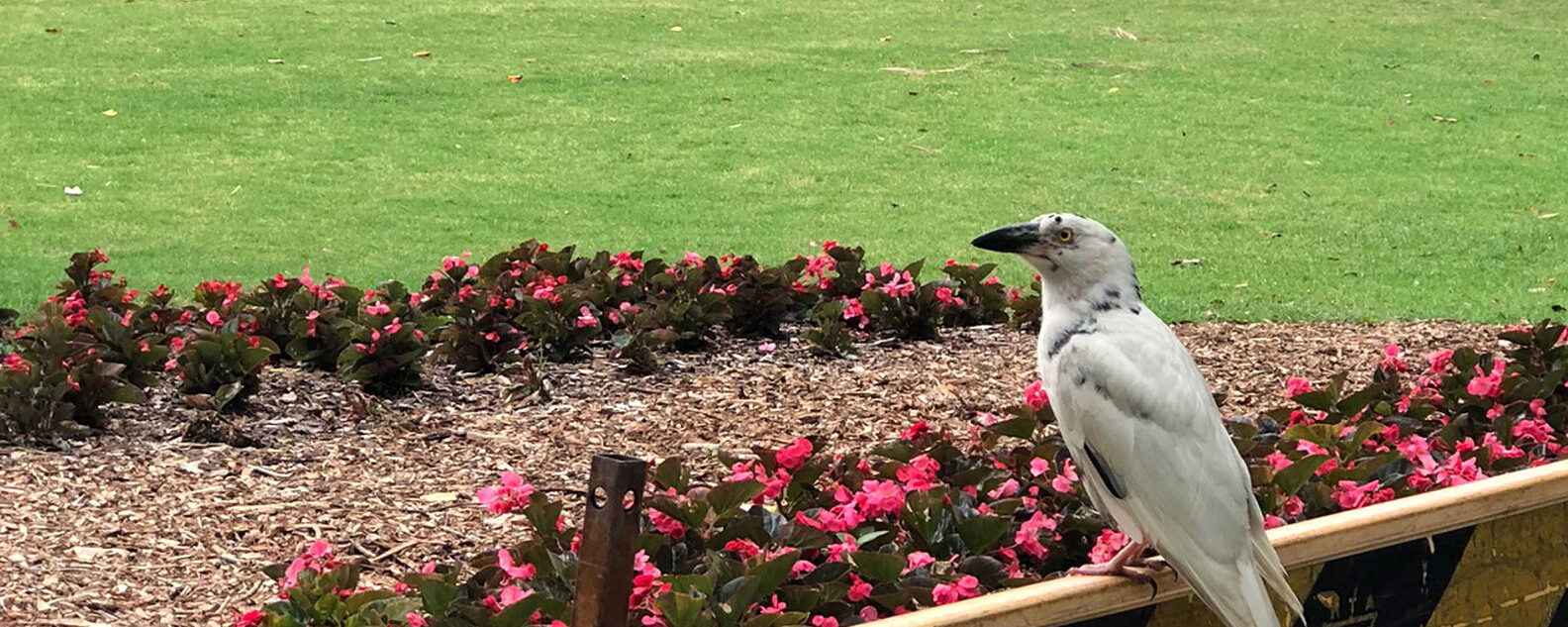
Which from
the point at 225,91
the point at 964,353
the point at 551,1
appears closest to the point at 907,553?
the point at 964,353

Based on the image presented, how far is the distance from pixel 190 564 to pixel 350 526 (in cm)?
44

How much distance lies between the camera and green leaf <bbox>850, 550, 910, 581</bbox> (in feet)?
12.6

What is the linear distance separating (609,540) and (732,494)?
88cm

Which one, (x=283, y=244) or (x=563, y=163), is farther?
(x=563, y=163)

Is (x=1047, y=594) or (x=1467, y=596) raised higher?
(x=1047, y=594)

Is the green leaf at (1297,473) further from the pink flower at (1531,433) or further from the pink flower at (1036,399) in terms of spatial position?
the pink flower at (1531,433)

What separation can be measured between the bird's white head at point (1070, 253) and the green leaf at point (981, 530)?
516 millimetres

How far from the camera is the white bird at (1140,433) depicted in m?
3.74

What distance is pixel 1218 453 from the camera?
12.5ft

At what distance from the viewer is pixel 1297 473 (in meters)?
4.54

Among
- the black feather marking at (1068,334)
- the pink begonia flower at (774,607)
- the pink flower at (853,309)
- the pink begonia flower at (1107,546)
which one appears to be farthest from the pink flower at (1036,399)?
the pink flower at (853,309)

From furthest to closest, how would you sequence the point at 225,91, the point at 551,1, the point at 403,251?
the point at 551,1 → the point at 225,91 → the point at 403,251

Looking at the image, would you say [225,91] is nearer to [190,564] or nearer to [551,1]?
[551,1]

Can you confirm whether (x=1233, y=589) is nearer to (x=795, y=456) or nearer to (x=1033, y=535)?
(x=1033, y=535)
